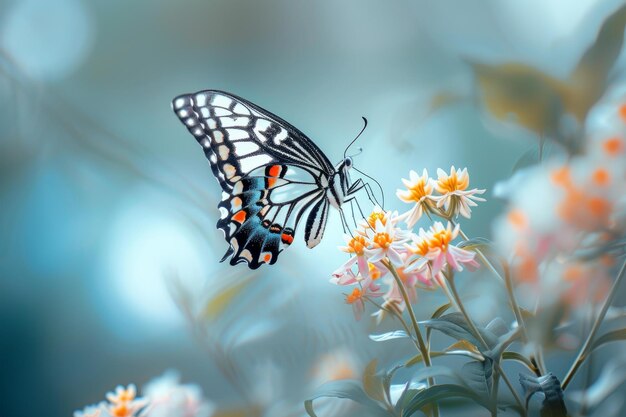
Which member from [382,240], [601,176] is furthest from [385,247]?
[601,176]

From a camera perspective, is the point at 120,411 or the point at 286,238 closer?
the point at 120,411

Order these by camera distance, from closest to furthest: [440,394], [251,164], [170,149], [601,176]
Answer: [440,394] < [601,176] < [251,164] < [170,149]

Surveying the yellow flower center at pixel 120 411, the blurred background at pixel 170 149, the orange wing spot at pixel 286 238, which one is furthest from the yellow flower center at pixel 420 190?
the blurred background at pixel 170 149

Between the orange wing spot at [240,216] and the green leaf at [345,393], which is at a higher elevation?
the orange wing spot at [240,216]

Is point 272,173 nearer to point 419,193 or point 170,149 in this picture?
point 419,193

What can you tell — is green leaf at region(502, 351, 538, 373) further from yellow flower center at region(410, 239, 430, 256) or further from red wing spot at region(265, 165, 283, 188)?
red wing spot at region(265, 165, 283, 188)

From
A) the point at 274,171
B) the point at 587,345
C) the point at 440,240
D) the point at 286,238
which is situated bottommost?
the point at 587,345

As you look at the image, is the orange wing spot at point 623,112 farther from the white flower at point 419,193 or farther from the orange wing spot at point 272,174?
the orange wing spot at point 272,174

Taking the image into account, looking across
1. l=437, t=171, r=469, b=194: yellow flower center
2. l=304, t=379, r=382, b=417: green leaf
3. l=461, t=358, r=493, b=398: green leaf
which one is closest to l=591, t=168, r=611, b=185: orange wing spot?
l=437, t=171, r=469, b=194: yellow flower center
